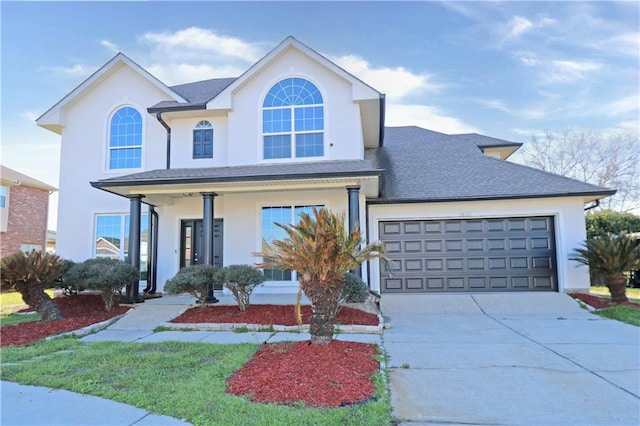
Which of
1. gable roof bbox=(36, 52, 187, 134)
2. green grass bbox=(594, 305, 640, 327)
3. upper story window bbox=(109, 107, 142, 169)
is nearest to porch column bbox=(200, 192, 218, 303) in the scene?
upper story window bbox=(109, 107, 142, 169)

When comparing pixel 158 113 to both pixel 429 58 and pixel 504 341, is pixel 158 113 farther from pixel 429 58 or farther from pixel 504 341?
pixel 504 341

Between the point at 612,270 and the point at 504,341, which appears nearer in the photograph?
the point at 504,341

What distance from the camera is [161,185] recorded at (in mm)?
10594

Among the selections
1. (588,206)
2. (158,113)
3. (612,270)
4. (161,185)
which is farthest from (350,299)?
(588,206)

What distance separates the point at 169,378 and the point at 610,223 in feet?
62.2

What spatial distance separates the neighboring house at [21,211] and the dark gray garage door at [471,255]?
20044 mm

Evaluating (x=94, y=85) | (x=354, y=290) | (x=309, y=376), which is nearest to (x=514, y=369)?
(x=309, y=376)

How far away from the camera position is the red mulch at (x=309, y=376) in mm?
4094

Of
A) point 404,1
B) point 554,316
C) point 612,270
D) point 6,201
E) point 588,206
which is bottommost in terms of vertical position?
point 554,316

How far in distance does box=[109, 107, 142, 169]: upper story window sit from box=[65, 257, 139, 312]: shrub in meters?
4.06

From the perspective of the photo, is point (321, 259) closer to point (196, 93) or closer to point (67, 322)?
point (67, 322)

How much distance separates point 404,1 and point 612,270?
983 cm

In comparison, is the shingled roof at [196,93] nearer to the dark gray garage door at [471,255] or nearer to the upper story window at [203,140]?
the upper story window at [203,140]

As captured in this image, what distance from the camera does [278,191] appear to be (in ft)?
37.7
